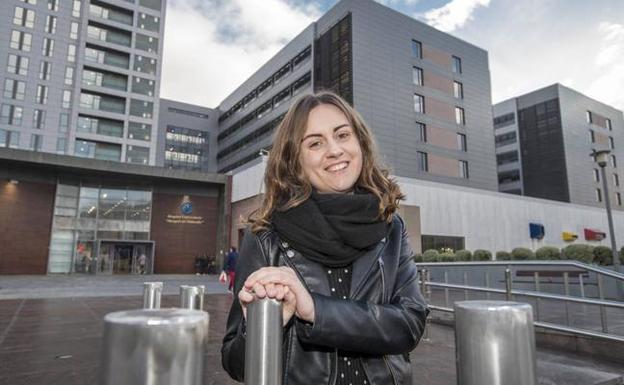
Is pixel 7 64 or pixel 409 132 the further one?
pixel 7 64

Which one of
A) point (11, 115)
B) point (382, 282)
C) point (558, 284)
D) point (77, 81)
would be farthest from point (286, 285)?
point (11, 115)

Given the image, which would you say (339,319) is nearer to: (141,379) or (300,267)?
(300,267)

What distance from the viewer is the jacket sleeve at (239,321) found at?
1371mm

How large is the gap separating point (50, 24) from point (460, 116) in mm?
45742

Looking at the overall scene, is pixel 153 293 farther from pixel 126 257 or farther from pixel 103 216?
pixel 126 257

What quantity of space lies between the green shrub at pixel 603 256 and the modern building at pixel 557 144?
33481mm

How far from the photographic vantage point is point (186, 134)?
59562 mm

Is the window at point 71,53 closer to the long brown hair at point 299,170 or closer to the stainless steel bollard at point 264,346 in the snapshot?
the long brown hair at point 299,170

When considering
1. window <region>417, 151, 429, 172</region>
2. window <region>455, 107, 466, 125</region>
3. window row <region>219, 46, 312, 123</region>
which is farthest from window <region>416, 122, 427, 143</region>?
window row <region>219, 46, 312, 123</region>

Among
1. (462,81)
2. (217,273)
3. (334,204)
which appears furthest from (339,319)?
(462,81)

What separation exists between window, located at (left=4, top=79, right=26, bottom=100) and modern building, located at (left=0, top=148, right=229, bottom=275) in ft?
75.9

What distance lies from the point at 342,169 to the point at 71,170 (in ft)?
94.8

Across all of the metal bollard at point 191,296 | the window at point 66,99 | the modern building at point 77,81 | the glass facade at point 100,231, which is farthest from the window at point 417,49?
the window at point 66,99

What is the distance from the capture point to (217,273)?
27641 mm
